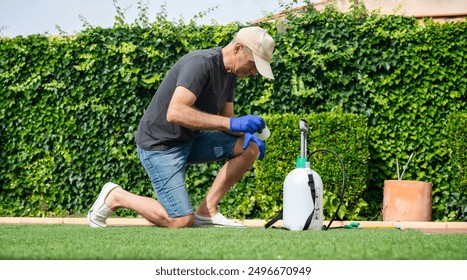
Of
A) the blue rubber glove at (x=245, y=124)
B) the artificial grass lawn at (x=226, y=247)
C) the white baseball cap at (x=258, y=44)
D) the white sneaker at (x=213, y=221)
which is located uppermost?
the white baseball cap at (x=258, y=44)

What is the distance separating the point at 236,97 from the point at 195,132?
226 centimetres

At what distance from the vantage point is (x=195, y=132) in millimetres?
4477

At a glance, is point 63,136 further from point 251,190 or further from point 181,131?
point 181,131

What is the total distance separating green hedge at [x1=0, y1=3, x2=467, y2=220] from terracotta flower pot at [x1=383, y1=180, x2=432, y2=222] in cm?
27

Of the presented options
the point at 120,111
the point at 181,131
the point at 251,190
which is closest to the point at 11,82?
the point at 120,111

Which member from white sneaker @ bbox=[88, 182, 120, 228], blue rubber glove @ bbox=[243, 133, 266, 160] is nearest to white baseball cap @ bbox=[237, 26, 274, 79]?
blue rubber glove @ bbox=[243, 133, 266, 160]

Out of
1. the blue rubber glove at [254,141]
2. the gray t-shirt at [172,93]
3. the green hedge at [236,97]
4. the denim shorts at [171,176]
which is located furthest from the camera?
the green hedge at [236,97]

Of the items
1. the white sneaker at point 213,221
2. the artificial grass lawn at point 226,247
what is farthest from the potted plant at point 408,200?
the artificial grass lawn at point 226,247

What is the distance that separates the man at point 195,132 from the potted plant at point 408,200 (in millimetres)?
2332

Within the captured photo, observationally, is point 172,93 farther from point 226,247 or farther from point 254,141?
point 226,247

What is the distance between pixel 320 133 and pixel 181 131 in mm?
2335

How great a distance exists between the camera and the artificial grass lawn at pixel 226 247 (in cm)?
245

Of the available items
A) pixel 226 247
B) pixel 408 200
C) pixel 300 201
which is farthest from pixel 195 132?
pixel 408 200

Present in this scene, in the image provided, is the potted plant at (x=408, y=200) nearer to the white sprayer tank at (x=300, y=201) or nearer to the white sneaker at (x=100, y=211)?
the white sprayer tank at (x=300, y=201)
